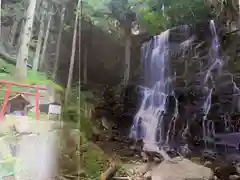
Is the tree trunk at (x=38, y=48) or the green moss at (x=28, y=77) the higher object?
the tree trunk at (x=38, y=48)

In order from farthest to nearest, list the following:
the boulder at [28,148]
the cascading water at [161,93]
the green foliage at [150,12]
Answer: the green foliage at [150,12], the cascading water at [161,93], the boulder at [28,148]

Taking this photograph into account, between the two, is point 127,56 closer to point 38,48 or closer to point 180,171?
point 38,48

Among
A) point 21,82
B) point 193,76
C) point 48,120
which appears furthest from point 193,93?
point 21,82

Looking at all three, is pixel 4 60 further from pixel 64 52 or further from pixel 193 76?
pixel 193 76

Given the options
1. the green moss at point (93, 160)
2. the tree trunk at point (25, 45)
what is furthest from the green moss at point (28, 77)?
the green moss at point (93, 160)

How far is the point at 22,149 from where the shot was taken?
227 cm

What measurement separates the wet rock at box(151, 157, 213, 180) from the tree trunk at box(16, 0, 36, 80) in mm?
1299

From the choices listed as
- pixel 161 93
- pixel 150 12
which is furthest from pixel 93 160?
pixel 150 12

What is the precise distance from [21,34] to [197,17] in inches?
60.9

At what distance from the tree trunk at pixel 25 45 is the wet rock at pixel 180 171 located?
51.2 inches

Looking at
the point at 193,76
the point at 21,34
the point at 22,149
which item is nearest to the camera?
the point at 22,149

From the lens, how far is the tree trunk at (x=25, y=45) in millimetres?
2412

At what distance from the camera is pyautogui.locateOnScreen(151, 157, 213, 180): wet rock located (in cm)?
241

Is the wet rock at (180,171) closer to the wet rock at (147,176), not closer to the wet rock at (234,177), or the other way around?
the wet rock at (147,176)
